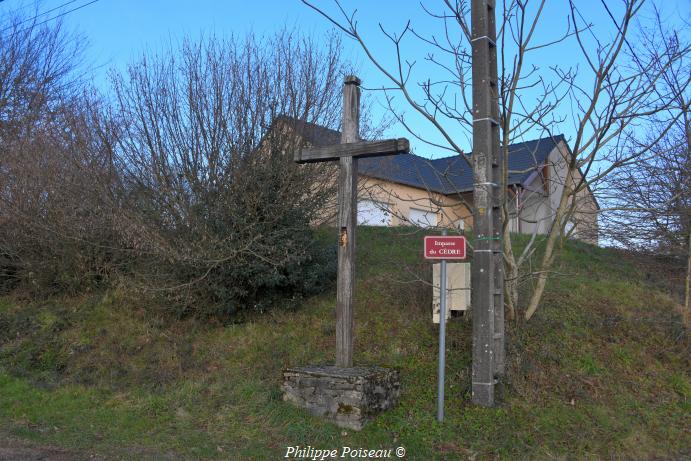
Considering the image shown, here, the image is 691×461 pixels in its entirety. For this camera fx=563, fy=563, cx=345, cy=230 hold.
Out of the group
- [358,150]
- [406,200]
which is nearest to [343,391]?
[406,200]

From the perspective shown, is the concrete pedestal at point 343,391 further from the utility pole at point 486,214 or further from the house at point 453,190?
the house at point 453,190

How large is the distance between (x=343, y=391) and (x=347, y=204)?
2.16m

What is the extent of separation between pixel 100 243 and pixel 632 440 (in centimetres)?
959

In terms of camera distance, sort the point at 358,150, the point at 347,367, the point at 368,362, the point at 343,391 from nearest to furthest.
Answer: the point at 343,391 < the point at 347,367 < the point at 358,150 < the point at 368,362

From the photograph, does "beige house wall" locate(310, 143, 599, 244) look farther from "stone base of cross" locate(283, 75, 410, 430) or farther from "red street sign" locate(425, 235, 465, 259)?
"red street sign" locate(425, 235, 465, 259)

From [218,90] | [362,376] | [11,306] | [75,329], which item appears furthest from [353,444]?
[11,306]

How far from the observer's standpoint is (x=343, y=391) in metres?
6.05

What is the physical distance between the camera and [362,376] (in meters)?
6.01

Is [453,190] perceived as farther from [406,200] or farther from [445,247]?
[445,247]

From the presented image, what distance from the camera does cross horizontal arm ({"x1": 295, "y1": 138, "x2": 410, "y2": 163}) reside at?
6379 millimetres

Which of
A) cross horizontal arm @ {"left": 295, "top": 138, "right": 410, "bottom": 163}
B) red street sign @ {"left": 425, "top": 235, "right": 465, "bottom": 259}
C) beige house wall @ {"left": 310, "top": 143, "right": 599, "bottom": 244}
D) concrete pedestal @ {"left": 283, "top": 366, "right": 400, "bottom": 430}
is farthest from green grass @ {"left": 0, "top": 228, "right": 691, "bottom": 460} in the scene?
cross horizontal arm @ {"left": 295, "top": 138, "right": 410, "bottom": 163}

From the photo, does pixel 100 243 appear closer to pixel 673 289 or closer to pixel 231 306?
pixel 231 306

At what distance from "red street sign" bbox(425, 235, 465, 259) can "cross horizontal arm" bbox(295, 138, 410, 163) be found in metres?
1.08

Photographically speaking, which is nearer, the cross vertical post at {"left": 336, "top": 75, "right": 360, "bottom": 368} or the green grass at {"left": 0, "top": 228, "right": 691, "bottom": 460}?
the green grass at {"left": 0, "top": 228, "right": 691, "bottom": 460}
